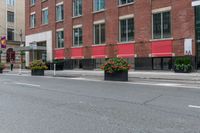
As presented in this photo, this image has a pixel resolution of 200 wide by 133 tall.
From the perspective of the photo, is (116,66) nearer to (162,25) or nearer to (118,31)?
(162,25)

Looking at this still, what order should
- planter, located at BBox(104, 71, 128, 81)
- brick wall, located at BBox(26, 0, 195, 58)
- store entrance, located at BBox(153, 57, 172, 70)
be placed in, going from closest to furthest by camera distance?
planter, located at BBox(104, 71, 128, 81), brick wall, located at BBox(26, 0, 195, 58), store entrance, located at BBox(153, 57, 172, 70)

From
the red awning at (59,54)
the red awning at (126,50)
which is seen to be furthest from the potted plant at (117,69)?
the red awning at (59,54)

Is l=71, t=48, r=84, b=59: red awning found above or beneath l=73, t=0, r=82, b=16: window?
beneath

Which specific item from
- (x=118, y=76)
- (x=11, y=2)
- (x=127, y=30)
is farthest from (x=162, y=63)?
(x=11, y=2)

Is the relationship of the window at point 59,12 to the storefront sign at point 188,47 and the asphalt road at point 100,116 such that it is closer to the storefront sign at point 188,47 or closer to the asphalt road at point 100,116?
the storefront sign at point 188,47

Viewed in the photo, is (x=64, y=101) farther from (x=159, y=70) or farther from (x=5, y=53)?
(x=5, y=53)

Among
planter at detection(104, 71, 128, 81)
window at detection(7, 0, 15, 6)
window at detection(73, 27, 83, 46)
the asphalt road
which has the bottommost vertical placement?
the asphalt road

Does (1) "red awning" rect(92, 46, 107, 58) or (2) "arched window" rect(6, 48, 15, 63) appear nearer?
(1) "red awning" rect(92, 46, 107, 58)

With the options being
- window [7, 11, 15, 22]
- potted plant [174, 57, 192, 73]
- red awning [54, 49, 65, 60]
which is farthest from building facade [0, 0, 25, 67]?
potted plant [174, 57, 192, 73]

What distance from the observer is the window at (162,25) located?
2520 centimetres

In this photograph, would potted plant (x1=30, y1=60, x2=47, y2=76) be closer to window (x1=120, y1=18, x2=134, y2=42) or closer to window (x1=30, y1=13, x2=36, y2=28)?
window (x1=120, y1=18, x2=134, y2=42)

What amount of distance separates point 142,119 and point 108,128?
3.85 feet

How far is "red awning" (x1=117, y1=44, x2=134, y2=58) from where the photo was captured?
91.6ft

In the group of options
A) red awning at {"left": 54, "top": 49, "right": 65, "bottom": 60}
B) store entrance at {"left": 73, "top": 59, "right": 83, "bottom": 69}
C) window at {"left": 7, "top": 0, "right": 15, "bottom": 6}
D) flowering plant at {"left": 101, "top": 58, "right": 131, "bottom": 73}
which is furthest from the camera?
window at {"left": 7, "top": 0, "right": 15, "bottom": 6}
